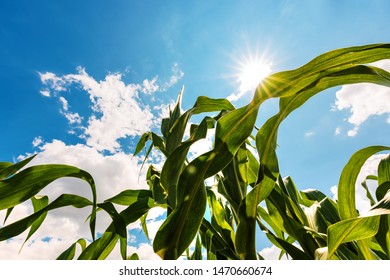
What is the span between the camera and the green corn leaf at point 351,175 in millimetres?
506

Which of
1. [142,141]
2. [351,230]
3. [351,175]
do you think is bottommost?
[351,230]

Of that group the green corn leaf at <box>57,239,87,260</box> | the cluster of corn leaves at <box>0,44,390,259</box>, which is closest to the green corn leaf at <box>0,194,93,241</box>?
the cluster of corn leaves at <box>0,44,390,259</box>

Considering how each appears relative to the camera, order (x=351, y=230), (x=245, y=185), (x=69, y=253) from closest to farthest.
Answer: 1. (x=351, y=230)
2. (x=245, y=185)
3. (x=69, y=253)

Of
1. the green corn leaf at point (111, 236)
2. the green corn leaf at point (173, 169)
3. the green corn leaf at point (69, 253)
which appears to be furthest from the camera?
the green corn leaf at point (69, 253)

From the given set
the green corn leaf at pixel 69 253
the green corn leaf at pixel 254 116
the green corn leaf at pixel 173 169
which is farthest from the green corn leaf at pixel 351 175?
the green corn leaf at pixel 69 253

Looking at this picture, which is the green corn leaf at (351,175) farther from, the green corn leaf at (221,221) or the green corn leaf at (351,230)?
the green corn leaf at (221,221)

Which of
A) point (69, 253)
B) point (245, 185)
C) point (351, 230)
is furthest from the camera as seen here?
point (69, 253)

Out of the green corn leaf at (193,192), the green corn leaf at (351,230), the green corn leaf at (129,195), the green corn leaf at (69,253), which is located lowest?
the green corn leaf at (351,230)

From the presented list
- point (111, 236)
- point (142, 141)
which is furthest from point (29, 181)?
point (142, 141)

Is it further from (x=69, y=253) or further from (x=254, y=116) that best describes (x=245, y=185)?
(x=69, y=253)

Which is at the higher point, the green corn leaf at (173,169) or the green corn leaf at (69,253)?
the green corn leaf at (69,253)

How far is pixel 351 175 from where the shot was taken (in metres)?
0.51

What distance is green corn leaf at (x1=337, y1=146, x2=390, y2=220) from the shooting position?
51cm

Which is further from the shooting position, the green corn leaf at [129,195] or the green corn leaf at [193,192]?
the green corn leaf at [129,195]
